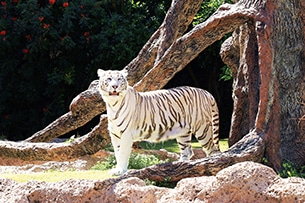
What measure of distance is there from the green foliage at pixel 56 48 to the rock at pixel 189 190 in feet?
23.5

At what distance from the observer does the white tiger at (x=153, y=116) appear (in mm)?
7590

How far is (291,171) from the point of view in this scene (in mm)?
6945

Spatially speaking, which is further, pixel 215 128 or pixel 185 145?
pixel 215 128

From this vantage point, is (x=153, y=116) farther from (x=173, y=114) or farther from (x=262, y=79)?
(x=262, y=79)

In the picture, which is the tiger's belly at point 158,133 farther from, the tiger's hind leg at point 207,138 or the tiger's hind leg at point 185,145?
the tiger's hind leg at point 207,138

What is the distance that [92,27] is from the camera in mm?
14117

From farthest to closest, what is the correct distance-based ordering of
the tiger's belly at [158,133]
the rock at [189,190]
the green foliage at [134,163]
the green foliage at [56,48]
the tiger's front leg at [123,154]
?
the green foliage at [56,48] → the green foliage at [134,163] → the tiger's belly at [158,133] → the tiger's front leg at [123,154] → the rock at [189,190]

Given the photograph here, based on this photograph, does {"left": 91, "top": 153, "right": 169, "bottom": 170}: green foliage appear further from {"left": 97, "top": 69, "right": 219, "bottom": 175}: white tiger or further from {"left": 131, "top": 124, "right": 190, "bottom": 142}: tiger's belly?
{"left": 131, "top": 124, "right": 190, "bottom": 142}: tiger's belly

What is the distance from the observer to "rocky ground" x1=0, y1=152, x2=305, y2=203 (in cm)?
575

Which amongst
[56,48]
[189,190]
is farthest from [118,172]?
[56,48]

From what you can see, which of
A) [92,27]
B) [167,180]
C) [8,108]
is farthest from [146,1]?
[167,180]

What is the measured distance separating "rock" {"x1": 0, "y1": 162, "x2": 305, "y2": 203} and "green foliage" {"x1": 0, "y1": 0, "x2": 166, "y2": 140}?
7.17 m

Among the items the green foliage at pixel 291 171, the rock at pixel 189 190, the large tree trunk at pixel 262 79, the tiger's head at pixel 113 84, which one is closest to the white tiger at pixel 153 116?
the tiger's head at pixel 113 84

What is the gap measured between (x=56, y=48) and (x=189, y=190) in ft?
27.4
